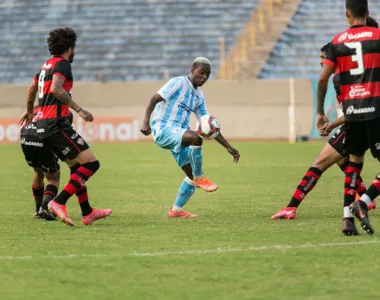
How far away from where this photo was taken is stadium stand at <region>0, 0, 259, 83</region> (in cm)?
3773

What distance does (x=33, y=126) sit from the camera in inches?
399

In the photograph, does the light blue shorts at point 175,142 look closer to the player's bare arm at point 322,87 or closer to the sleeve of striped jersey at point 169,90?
the sleeve of striped jersey at point 169,90

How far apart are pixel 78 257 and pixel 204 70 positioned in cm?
372


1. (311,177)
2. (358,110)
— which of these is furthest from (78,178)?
(358,110)

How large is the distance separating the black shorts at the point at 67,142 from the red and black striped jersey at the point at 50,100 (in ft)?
0.25

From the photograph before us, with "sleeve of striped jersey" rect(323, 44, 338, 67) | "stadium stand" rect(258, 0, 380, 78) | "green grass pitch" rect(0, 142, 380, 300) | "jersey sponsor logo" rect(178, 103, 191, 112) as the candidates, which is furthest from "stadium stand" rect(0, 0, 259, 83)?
"sleeve of striped jersey" rect(323, 44, 338, 67)

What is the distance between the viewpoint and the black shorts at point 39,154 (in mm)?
10102

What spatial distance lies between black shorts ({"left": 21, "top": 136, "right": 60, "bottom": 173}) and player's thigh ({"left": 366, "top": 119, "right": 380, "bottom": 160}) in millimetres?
3491

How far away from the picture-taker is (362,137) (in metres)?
8.16

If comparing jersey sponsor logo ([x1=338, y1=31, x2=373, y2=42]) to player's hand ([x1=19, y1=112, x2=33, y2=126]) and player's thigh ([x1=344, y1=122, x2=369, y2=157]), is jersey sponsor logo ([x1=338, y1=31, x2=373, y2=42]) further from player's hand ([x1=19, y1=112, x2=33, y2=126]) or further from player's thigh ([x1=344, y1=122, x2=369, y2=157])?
player's hand ([x1=19, y1=112, x2=33, y2=126])

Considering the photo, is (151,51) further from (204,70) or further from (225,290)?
(225,290)

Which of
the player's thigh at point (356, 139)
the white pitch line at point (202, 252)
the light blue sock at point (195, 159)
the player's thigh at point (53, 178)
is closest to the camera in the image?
the white pitch line at point (202, 252)

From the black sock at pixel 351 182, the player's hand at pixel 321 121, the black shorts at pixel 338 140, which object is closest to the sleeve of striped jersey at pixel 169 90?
the black shorts at pixel 338 140

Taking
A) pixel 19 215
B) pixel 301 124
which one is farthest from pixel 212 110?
pixel 19 215
